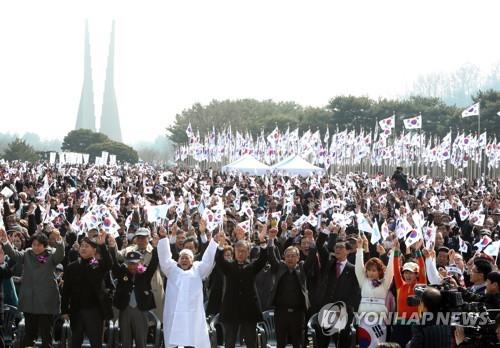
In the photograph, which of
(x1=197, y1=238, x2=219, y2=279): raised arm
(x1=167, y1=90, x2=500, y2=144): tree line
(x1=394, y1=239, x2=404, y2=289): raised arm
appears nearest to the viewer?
(x1=197, y1=238, x2=219, y2=279): raised arm

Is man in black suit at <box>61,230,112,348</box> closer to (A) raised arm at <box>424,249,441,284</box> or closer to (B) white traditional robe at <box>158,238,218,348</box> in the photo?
(B) white traditional robe at <box>158,238,218,348</box>

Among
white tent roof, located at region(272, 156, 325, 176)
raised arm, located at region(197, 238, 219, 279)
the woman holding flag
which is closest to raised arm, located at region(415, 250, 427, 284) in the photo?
the woman holding flag

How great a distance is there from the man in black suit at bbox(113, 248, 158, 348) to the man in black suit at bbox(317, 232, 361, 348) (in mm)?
2085

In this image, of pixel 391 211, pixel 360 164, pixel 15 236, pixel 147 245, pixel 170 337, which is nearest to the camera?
pixel 170 337

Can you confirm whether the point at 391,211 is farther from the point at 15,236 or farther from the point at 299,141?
the point at 299,141

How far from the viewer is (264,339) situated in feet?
40.9

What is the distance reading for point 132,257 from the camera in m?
12.1

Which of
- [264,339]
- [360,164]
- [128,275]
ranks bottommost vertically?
[264,339]

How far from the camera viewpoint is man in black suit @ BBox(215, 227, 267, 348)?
11891mm

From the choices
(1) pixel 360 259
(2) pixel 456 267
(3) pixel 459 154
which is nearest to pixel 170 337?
(1) pixel 360 259

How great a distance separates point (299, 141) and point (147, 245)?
59299 mm

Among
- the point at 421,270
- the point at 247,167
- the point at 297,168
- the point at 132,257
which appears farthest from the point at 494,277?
the point at 247,167

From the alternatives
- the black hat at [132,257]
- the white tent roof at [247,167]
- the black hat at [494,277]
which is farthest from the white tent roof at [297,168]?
the black hat at [494,277]

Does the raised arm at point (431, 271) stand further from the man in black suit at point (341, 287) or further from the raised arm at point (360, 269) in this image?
the man in black suit at point (341, 287)
